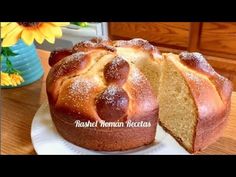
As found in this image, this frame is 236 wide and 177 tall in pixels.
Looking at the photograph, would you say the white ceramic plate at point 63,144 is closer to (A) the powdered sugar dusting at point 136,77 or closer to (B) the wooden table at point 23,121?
(B) the wooden table at point 23,121

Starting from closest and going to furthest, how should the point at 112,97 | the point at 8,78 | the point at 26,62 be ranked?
the point at 112,97, the point at 8,78, the point at 26,62

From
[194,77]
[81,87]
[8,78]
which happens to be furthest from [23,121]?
[194,77]

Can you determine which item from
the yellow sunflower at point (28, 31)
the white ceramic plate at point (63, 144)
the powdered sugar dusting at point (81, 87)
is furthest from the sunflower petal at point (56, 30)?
the white ceramic plate at point (63, 144)

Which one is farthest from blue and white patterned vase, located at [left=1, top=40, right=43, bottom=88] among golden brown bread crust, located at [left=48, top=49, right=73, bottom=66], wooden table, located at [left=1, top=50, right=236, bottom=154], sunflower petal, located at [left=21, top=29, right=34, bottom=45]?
sunflower petal, located at [left=21, top=29, right=34, bottom=45]

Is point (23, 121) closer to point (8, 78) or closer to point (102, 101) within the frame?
point (8, 78)

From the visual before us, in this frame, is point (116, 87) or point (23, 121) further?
point (23, 121)

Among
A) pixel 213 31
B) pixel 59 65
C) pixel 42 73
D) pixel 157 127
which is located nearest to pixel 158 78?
pixel 157 127

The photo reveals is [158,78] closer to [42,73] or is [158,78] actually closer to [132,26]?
[42,73]
